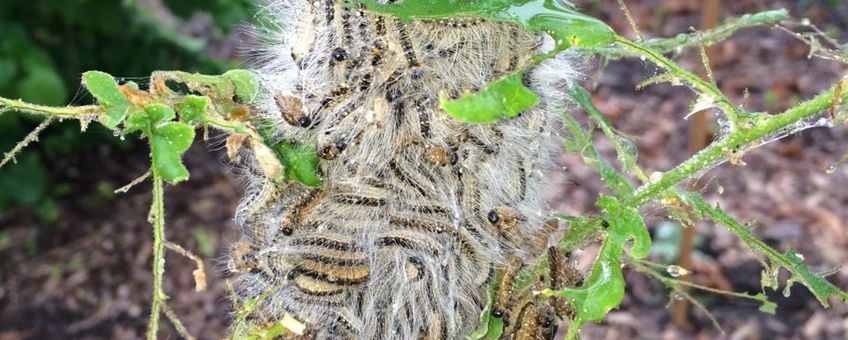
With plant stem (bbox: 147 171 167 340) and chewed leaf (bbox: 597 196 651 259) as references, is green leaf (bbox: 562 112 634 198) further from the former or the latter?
plant stem (bbox: 147 171 167 340)

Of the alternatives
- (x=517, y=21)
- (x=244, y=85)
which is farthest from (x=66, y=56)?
(x=517, y=21)

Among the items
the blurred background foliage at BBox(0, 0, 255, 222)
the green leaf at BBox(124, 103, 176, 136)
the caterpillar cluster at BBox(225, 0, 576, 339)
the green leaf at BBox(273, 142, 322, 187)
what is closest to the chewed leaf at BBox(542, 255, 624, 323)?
the caterpillar cluster at BBox(225, 0, 576, 339)

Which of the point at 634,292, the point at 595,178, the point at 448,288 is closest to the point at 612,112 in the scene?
the point at 595,178

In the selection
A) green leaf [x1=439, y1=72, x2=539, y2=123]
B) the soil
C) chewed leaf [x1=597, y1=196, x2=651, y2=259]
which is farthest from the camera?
the soil

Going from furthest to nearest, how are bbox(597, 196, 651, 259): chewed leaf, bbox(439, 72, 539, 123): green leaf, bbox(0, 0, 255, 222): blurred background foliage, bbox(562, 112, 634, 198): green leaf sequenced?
bbox(0, 0, 255, 222): blurred background foliage
bbox(562, 112, 634, 198): green leaf
bbox(597, 196, 651, 259): chewed leaf
bbox(439, 72, 539, 123): green leaf

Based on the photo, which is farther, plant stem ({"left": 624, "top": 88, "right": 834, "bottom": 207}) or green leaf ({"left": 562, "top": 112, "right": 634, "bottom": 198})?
green leaf ({"left": 562, "top": 112, "right": 634, "bottom": 198})

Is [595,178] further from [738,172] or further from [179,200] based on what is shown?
[179,200]
